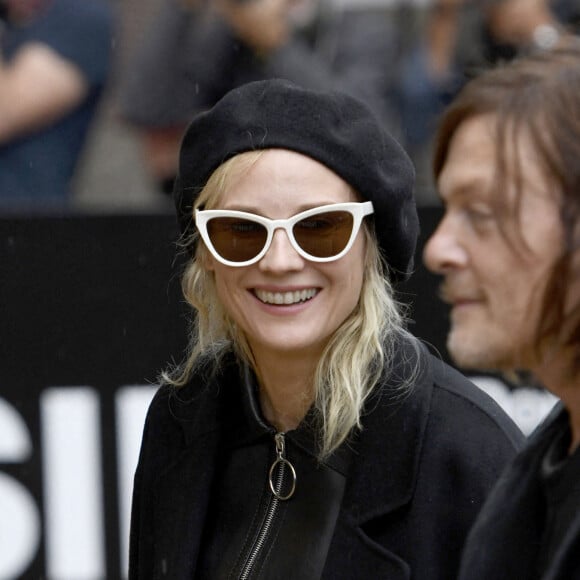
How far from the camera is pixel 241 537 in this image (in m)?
2.48

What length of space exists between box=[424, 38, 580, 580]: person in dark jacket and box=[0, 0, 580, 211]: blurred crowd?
10.8ft

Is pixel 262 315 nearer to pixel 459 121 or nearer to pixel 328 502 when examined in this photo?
pixel 328 502

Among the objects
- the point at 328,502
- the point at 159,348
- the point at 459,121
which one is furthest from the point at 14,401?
the point at 459,121

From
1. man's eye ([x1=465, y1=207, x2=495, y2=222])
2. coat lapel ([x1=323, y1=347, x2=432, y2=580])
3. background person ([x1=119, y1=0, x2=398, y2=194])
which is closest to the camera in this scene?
man's eye ([x1=465, y1=207, x2=495, y2=222])

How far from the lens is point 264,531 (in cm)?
247

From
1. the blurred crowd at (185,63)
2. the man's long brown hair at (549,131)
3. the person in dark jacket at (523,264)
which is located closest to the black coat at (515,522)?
the person in dark jacket at (523,264)

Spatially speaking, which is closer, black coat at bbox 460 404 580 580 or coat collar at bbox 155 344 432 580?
black coat at bbox 460 404 580 580

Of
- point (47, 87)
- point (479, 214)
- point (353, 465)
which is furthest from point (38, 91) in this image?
point (479, 214)

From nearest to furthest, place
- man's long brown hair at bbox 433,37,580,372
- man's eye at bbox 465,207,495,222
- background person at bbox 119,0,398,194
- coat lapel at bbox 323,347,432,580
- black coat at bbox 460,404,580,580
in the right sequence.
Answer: man's long brown hair at bbox 433,37,580,372, man's eye at bbox 465,207,495,222, black coat at bbox 460,404,580,580, coat lapel at bbox 323,347,432,580, background person at bbox 119,0,398,194

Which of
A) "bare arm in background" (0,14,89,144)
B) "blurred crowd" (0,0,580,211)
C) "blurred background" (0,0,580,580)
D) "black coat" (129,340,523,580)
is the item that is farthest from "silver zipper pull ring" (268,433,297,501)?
"bare arm in background" (0,14,89,144)

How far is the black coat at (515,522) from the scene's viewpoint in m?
1.83

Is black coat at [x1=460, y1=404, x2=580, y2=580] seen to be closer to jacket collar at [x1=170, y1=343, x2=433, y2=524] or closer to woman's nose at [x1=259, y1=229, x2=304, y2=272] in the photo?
jacket collar at [x1=170, y1=343, x2=433, y2=524]

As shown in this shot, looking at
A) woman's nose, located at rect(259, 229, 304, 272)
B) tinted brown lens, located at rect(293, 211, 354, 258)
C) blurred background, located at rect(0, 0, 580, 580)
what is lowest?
blurred background, located at rect(0, 0, 580, 580)

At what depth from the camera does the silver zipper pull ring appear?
8.18ft
